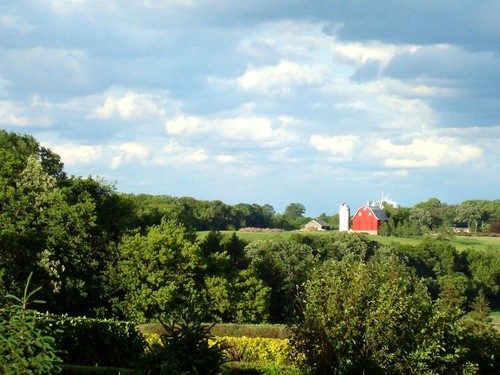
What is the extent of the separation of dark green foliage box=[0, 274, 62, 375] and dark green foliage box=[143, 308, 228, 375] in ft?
7.43

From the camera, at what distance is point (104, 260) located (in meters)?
43.2

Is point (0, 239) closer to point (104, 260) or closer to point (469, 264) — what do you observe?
point (104, 260)

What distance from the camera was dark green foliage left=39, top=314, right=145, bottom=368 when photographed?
2295 centimetres

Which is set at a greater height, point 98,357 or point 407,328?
point 407,328

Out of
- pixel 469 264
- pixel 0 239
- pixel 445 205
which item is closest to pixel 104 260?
pixel 0 239

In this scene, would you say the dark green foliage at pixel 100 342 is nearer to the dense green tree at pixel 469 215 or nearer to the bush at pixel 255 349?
the bush at pixel 255 349

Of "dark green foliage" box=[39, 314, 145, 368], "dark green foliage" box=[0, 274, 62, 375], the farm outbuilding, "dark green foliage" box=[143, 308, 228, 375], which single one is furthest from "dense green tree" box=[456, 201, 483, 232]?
"dark green foliage" box=[0, 274, 62, 375]

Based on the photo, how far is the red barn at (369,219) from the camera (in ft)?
407

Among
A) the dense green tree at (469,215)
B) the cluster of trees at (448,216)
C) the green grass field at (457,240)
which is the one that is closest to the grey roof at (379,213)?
the cluster of trees at (448,216)

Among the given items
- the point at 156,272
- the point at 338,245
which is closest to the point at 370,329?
the point at 156,272

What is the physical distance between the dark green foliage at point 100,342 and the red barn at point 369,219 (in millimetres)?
100387

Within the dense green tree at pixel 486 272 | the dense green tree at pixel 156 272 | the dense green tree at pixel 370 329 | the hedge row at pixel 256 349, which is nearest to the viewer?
the dense green tree at pixel 370 329

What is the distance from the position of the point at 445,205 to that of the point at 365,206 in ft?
95.5

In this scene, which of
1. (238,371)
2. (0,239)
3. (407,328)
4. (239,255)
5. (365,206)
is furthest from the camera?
(365,206)
